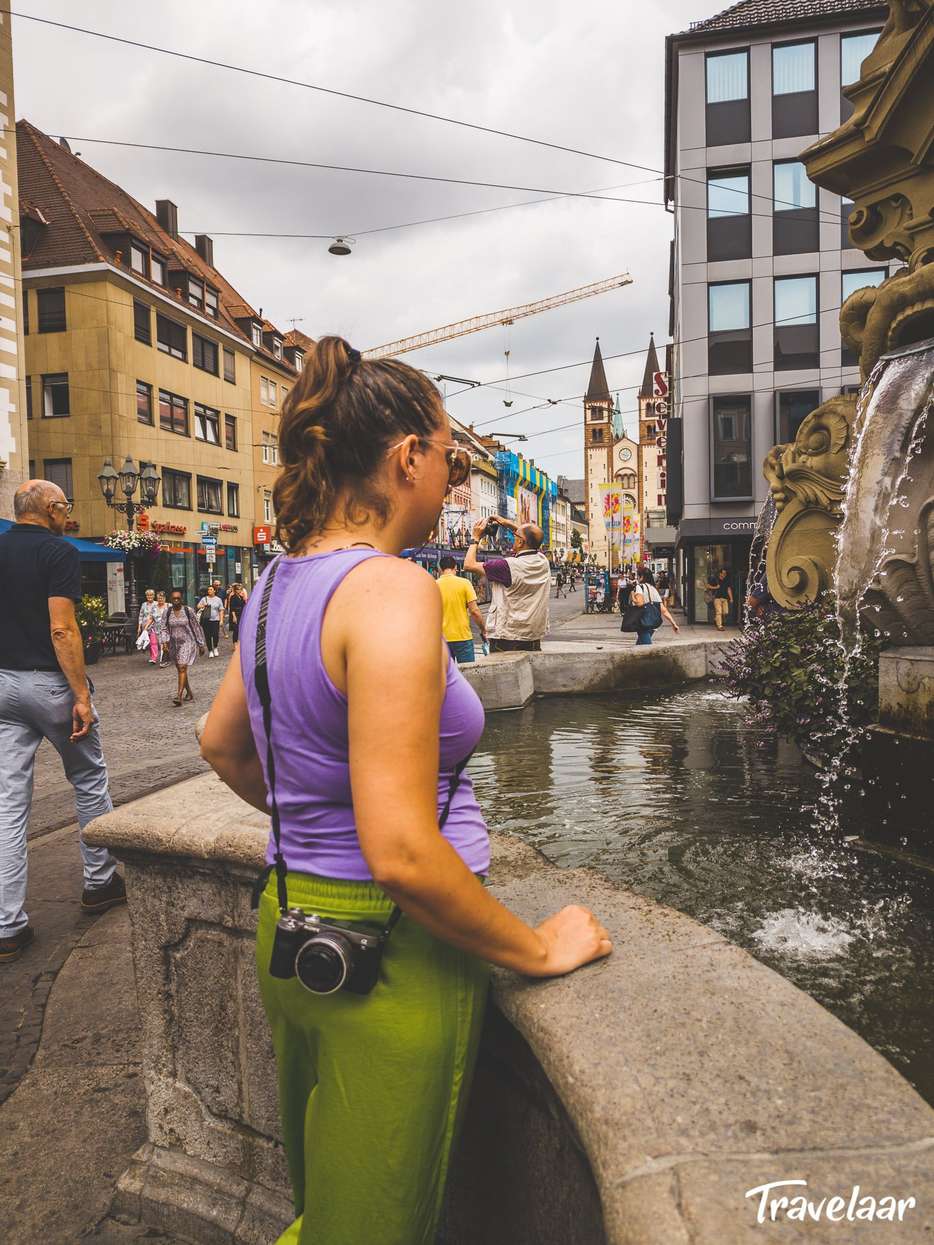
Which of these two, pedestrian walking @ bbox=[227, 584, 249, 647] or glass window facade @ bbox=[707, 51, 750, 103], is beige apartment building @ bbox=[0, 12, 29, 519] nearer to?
pedestrian walking @ bbox=[227, 584, 249, 647]

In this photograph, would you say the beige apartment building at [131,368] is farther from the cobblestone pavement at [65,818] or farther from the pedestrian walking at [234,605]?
the cobblestone pavement at [65,818]

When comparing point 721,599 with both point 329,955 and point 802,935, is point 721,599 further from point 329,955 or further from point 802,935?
point 329,955

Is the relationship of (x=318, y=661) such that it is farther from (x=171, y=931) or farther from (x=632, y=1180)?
(x=171, y=931)

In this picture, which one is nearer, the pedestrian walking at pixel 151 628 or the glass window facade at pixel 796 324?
the pedestrian walking at pixel 151 628

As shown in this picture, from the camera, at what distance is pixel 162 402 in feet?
112

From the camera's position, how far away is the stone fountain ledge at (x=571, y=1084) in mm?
998

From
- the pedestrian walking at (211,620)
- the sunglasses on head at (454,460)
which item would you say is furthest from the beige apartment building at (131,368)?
the sunglasses on head at (454,460)

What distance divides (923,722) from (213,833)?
2617 millimetres

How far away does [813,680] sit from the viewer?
435cm

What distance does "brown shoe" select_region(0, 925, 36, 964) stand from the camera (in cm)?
374

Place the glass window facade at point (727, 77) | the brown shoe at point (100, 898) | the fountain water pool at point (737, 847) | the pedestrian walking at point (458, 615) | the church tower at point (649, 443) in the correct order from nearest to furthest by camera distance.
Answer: the fountain water pool at point (737, 847) < the brown shoe at point (100, 898) < the pedestrian walking at point (458, 615) < the glass window facade at point (727, 77) < the church tower at point (649, 443)

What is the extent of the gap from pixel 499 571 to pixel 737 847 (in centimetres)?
515

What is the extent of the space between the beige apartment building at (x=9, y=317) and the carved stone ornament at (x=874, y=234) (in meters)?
21.2
